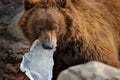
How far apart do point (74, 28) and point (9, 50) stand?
2852 millimetres

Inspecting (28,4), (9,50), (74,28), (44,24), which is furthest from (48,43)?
(9,50)

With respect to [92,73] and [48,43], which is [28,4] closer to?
[48,43]

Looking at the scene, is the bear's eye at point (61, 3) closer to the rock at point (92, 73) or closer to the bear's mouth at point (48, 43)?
the bear's mouth at point (48, 43)

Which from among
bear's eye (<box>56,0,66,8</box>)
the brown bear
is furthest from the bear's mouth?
bear's eye (<box>56,0,66,8</box>)

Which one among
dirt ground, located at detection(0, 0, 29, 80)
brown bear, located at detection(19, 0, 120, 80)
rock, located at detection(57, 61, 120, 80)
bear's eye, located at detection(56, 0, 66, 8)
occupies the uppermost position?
bear's eye, located at detection(56, 0, 66, 8)

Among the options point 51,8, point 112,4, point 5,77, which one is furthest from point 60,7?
point 5,77

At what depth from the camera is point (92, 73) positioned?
14.3 ft

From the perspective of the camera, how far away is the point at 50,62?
20.7 ft

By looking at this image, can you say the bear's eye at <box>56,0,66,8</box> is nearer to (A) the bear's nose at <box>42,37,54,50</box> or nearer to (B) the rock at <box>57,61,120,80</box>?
(A) the bear's nose at <box>42,37,54,50</box>

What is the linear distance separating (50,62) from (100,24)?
2.79 feet

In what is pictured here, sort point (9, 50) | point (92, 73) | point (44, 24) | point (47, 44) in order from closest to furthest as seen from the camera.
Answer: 1. point (92, 73)
2. point (47, 44)
3. point (44, 24)
4. point (9, 50)

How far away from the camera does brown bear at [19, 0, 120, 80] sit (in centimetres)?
588

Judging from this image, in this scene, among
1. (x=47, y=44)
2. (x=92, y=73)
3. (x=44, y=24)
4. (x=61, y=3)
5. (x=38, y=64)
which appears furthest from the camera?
(x=38, y=64)

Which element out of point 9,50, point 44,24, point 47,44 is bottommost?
point 9,50
